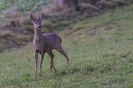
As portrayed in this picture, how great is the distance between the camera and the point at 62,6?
2683 cm

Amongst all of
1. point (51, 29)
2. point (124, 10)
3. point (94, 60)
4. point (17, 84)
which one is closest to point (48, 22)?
point (51, 29)

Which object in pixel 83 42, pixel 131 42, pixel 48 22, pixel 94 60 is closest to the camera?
pixel 94 60

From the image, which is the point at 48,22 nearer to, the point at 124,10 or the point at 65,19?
the point at 65,19

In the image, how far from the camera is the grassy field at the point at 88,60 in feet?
31.5

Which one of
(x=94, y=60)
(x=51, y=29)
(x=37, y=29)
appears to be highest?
(x=37, y=29)

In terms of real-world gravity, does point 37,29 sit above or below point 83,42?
above

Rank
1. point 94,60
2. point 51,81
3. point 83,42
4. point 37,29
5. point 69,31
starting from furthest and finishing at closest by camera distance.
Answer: point 69,31 < point 83,42 < point 94,60 < point 37,29 < point 51,81

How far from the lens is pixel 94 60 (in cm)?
1209

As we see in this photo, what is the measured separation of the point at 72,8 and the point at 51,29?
121 inches

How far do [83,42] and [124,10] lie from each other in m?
6.54

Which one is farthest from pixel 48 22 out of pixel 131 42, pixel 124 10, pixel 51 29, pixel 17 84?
pixel 17 84

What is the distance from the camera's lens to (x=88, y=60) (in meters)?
12.4

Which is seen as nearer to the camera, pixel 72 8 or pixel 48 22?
pixel 48 22

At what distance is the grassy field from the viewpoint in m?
9.61
